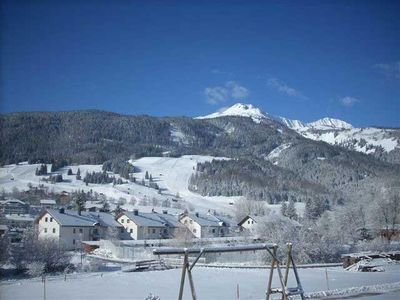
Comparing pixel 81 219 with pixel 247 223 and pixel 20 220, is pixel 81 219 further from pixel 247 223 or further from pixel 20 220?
pixel 247 223

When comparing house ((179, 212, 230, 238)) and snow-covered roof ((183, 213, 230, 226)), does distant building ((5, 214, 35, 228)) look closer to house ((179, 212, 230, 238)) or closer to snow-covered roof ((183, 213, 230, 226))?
house ((179, 212, 230, 238))

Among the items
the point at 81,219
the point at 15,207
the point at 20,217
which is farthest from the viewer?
the point at 15,207

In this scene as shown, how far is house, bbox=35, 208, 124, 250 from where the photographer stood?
230 ft

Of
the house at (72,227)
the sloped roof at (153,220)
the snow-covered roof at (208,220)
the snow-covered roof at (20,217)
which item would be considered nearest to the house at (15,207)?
the snow-covered roof at (20,217)

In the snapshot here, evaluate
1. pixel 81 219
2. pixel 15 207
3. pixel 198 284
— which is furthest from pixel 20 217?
pixel 198 284

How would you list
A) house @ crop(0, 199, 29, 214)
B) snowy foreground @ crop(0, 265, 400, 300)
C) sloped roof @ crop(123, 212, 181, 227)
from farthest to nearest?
1. house @ crop(0, 199, 29, 214)
2. sloped roof @ crop(123, 212, 181, 227)
3. snowy foreground @ crop(0, 265, 400, 300)

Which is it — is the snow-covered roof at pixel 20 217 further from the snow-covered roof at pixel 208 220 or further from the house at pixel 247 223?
the house at pixel 247 223

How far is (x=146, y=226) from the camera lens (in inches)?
3253

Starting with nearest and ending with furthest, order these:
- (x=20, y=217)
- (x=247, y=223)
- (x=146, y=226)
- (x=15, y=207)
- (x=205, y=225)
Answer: (x=146, y=226)
(x=205, y=225)
(x=20, y=217)
(x=247, y=223)
(x=15, y=207)

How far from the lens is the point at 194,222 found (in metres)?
91.0

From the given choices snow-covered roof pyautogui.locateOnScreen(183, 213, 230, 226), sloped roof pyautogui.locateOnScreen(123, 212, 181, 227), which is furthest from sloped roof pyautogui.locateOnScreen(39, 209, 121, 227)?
snow-covered roof pyautogui.locateOnScreen(183, 213, 230, 226)

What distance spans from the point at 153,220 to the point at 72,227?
1763cm

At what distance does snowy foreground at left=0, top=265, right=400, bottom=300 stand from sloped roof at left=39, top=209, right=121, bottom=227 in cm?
3611

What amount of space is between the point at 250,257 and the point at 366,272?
46.1ft
